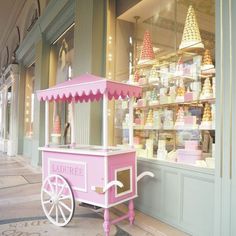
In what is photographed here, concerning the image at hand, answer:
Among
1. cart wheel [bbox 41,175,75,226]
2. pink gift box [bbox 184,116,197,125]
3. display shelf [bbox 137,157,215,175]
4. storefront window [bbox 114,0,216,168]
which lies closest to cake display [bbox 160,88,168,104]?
storefront window [bbox 114,0,216,168]

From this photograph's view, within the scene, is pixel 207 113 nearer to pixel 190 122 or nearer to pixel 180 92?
pixel 190 122

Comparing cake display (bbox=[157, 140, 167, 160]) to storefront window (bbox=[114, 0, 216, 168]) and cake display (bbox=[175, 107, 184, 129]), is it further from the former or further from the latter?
cake display (bbox=[175, 107, 184, 129])

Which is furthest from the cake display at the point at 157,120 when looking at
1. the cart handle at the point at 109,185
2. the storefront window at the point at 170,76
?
the cart handle at the point at 109,185

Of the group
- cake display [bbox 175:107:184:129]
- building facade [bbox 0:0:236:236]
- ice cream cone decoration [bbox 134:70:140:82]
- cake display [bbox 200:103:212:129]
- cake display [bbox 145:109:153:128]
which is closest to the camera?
building facade [bbox 0:0:236:236]

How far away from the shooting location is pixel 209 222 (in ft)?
9.10

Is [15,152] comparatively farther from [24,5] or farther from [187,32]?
[187,32]

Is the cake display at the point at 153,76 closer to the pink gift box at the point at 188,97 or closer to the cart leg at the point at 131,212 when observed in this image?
the pink gift box at the point at 188,97

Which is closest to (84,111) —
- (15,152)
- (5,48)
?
(15,152)

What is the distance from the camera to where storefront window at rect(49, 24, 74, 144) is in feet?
20.7

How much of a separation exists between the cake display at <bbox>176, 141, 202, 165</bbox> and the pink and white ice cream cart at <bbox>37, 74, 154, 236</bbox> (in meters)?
0.44

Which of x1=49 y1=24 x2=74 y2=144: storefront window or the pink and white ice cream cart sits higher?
x1=49 y1=24 x2=74 y2=144: storefront window

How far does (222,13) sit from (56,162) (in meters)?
2.50

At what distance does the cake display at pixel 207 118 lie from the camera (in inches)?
121

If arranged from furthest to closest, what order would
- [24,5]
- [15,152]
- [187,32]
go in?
[15,152] < [24,5] < [187,32]
